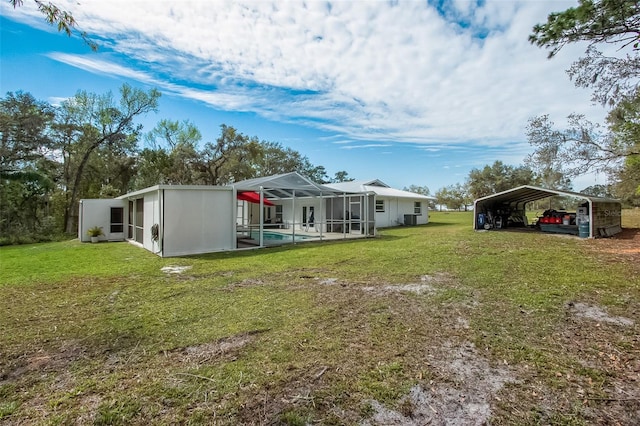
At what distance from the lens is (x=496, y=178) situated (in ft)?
137

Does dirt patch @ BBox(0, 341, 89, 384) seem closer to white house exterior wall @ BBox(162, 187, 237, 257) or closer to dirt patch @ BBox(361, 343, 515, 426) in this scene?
dirt patch @ BBox(361, 343, 515, 426)

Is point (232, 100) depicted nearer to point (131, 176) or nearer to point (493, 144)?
point (131, 176)

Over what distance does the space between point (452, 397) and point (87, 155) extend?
28.0 metres

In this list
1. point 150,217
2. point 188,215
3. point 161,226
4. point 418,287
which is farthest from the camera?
point 150,217

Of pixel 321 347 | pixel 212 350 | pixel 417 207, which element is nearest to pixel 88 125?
pixel 417 207

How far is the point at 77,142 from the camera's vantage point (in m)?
23.5

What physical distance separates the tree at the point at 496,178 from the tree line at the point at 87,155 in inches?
1194

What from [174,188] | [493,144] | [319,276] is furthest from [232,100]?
[493,144]

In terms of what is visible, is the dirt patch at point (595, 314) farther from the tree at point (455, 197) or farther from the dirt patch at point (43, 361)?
the tree at point (455, 197)

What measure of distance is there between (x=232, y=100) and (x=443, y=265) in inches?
669

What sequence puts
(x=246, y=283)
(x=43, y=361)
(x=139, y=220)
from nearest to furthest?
(x=43, y=361)
(x=246, y=283)
(x=139, y=220)

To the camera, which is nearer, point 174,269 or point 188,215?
point 174,269

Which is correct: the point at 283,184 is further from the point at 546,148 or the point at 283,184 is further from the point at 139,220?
the point at 546,148

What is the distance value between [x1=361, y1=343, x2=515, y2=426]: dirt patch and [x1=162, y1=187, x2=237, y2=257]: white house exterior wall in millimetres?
9292
